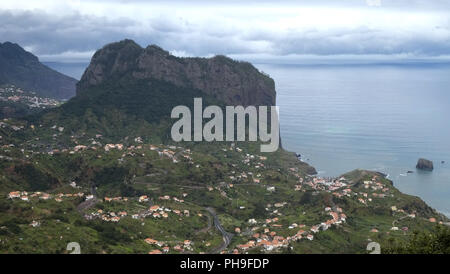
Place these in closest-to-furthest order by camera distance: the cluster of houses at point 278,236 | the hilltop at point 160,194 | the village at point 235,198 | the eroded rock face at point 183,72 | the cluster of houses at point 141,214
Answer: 1. the hilltop at point 160,194
2. the cluster of houses at point 278,236
3. the village at point 235,198
4. the cluster of houses at point 141,214
5. the eroded rock face at point 183,72

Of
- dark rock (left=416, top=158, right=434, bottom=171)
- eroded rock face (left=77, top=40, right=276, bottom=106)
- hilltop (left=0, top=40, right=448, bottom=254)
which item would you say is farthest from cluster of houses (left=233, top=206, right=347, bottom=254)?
eroded rock face (left=77, top=40, right=276, bottom=106)

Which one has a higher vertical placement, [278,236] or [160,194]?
[160,194]

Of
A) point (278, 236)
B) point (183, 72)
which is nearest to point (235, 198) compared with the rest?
point (278, 236)

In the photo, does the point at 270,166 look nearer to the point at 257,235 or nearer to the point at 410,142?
the point at 257,235

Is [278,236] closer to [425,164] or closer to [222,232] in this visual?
[222,232]

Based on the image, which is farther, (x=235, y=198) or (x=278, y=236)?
(x=235, y=198)

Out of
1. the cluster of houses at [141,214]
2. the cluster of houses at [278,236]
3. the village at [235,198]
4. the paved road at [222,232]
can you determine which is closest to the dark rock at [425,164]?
the village at [235,198]

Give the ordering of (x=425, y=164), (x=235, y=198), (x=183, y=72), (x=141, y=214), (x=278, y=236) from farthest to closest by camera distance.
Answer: (x=183, y=72)
(x=425, y=164)
(x=235, y=198)
(x=141, y=214)
(x=278, y=236)

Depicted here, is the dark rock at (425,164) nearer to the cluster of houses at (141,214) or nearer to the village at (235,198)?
the village at (235,198)

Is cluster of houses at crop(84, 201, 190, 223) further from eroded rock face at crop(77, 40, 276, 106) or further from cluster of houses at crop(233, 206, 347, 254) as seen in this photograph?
eroded rock face at crop(77, 40, 276, 106)
